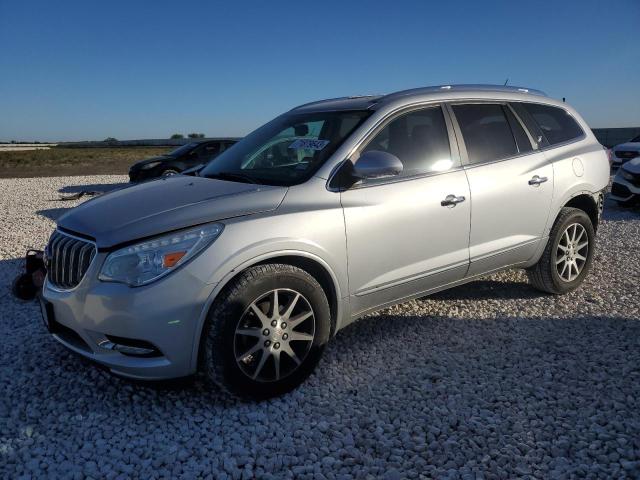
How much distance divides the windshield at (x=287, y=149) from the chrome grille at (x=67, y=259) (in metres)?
1.10

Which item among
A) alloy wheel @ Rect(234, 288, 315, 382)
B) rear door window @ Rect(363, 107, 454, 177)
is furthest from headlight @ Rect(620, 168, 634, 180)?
alloy wheel @ Rect(234, 288, 315, 382)

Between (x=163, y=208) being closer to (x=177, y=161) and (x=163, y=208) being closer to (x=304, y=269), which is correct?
(x=304, y=269)

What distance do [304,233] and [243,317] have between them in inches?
24.1

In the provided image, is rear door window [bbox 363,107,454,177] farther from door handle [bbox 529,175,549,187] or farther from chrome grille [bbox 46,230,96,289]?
chrome grille [bbox 46,230,96,289]

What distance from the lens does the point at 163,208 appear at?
299cm

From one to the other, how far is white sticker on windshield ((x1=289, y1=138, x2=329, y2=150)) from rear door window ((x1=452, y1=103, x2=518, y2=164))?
1185 millimetres

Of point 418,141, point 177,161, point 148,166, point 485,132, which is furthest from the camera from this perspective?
point 177,161

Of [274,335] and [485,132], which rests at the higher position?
[485,132]

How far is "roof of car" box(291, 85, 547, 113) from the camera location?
12.5ft

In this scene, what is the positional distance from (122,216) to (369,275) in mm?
1599

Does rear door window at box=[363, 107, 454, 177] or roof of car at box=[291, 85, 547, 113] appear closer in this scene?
rear door window at box=[363, 107, 454, 177]

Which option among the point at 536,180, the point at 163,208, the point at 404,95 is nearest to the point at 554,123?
the point at 536,180

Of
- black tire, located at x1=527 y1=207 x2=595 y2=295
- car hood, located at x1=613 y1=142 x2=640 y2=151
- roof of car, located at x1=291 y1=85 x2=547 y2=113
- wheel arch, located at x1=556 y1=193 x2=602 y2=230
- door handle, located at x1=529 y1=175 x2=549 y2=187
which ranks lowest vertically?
black tire, located at x1=527 y1=207 x2=595 y2=295

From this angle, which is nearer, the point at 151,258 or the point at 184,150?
the point at 151,258
